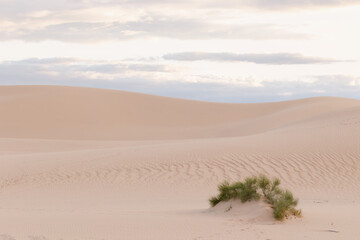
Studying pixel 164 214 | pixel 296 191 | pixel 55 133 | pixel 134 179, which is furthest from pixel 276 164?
pixel 55 133

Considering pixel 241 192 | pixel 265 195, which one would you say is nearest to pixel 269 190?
pixel 265 195

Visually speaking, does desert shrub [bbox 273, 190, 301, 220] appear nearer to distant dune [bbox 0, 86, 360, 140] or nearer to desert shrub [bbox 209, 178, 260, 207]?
desert shrub [bbox 209, 178, 260, 207]

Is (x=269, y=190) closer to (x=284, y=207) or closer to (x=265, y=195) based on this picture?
(x=265, y=195)

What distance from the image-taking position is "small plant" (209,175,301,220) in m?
8.32

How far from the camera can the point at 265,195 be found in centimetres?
905

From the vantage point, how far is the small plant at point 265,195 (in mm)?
8320

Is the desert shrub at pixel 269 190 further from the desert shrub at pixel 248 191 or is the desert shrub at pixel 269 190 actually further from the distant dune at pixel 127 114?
the distant dune at pixel 127 114

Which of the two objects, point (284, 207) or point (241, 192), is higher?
point (241, 192)

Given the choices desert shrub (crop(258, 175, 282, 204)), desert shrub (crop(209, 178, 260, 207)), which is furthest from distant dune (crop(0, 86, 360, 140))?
desert shrub (crop(258, 175, 282, 204))

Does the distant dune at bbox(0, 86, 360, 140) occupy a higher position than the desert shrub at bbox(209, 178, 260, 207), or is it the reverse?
the distant dune at bbox(0, 86, 360, 140)

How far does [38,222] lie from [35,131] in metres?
37.5

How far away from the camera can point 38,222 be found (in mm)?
7828

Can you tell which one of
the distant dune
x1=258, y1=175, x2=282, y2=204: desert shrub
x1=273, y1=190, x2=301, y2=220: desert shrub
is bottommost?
x1=273, y1=190, x2=301, y2=220: desert shrub

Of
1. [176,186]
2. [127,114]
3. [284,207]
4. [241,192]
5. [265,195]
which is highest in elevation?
[127,114]
